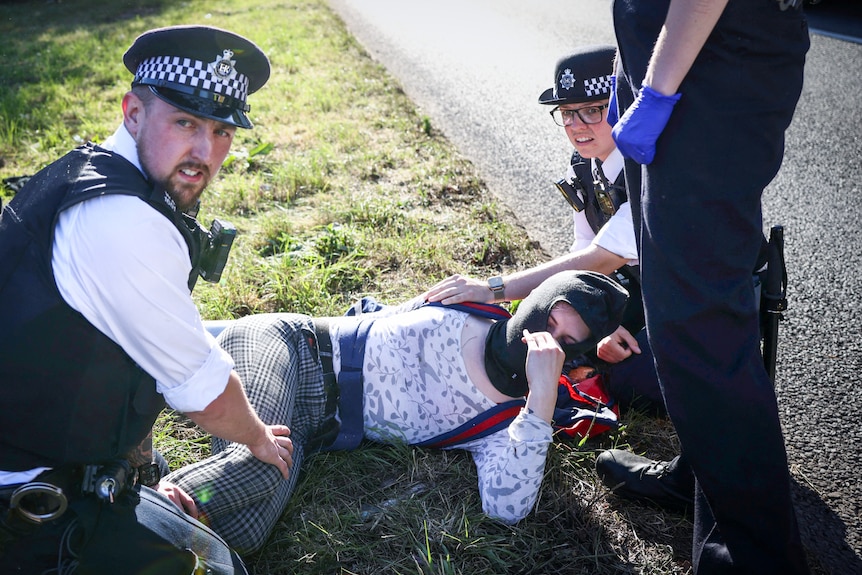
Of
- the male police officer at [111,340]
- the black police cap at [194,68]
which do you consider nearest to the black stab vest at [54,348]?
the male police officer at [111,340]

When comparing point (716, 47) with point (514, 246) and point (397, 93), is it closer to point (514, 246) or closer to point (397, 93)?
Result: point (514, 246)

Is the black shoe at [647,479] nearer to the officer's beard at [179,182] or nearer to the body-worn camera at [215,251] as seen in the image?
the body-worn camera at [215,251]

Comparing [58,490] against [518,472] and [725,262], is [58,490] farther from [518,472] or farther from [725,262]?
[725,262]

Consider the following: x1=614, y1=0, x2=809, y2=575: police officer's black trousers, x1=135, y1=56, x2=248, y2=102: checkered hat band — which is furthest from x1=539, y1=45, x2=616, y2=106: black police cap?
x1=135, y1=56, x2=248, y2=102: checkered hat band

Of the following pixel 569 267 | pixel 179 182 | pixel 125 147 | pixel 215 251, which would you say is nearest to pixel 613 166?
pixel 569 267

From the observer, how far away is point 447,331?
2.66 metres

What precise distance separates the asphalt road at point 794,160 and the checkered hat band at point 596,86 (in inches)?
50.5

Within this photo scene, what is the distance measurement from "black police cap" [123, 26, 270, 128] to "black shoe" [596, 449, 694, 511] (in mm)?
1677

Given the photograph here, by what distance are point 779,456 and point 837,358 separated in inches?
56.0

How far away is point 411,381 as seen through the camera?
267 centimetres

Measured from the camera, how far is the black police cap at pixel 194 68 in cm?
190

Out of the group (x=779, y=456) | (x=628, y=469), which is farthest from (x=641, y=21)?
(x=628, y=469)

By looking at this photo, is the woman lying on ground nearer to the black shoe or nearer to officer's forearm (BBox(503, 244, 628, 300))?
officer's forearm (BBox(503, 244, 628, 300))

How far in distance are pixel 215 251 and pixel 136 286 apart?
454 millimetres
